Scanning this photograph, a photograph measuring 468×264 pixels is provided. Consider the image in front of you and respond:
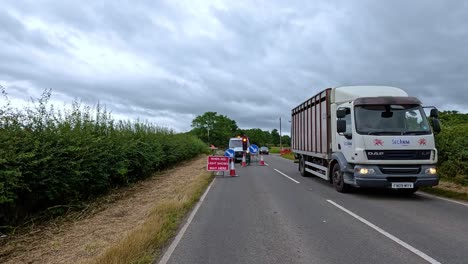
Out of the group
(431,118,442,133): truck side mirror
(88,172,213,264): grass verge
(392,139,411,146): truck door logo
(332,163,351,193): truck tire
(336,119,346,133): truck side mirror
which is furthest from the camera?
(332,163,351,193): truck tire

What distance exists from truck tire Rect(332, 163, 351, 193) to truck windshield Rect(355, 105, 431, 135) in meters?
1.84

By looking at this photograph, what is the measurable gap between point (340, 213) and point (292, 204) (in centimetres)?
167

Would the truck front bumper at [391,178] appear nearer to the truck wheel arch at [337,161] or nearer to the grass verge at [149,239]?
the truck wheel arch at [337,161]

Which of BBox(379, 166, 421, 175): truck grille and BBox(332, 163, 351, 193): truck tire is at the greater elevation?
BBox(379, 166, 421, 175): truck grille

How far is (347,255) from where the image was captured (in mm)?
5312

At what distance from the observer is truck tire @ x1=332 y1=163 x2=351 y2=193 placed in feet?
38.5

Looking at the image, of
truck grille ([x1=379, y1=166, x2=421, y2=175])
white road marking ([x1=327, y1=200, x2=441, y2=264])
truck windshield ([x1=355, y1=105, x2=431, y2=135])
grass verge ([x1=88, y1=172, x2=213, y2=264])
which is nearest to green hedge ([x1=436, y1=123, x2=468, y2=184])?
truck windshield ([x1=355, y1=105, x2=431, y2=135])

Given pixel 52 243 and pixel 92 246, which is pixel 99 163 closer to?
pixel 52 243

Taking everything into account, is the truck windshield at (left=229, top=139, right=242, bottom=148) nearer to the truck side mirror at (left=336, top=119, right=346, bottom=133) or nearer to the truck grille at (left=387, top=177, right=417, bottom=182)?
the truck side mirror at (left=336, top=119, right=346, bottom=133)

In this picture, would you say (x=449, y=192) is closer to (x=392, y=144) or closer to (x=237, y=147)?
(x=392, y=144)

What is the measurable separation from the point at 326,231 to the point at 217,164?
12.4 meters

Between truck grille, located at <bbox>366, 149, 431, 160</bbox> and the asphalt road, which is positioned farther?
truck grille, located at <bbox>366, 149, 431, 160</bbox>

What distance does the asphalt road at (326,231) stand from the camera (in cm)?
532

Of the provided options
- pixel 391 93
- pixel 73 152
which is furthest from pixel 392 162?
pixel 73 152
